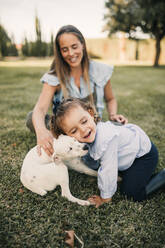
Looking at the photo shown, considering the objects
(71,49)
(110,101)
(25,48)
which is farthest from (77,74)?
(25,48)

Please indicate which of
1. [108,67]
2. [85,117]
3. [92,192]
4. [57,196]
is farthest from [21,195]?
[108,67]

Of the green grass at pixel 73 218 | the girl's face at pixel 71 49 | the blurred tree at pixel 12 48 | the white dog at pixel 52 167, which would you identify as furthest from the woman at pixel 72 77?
the blurred tree at pixel 12 48

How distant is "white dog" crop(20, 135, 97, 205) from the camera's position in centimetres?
153

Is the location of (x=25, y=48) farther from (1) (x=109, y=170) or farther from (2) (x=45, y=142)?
(1) (x=109, y=170)

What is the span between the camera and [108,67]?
2766 millimetres

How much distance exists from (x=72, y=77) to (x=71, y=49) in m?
0.38

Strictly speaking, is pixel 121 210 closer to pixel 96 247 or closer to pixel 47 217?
pixel 96 247

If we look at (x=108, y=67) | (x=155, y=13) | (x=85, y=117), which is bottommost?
(x=85, y=117)

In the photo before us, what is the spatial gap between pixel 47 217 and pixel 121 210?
64 centimetres

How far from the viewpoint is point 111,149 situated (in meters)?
1.69

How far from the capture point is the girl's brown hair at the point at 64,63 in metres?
2.30

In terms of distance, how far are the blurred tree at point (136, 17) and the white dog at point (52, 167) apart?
14532 millimetres

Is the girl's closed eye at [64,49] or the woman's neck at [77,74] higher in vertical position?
the girl's closed eye at [64,49]

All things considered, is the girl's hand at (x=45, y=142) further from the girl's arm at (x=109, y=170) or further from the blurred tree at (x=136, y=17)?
the blurred tree at (x=136, y=17)
